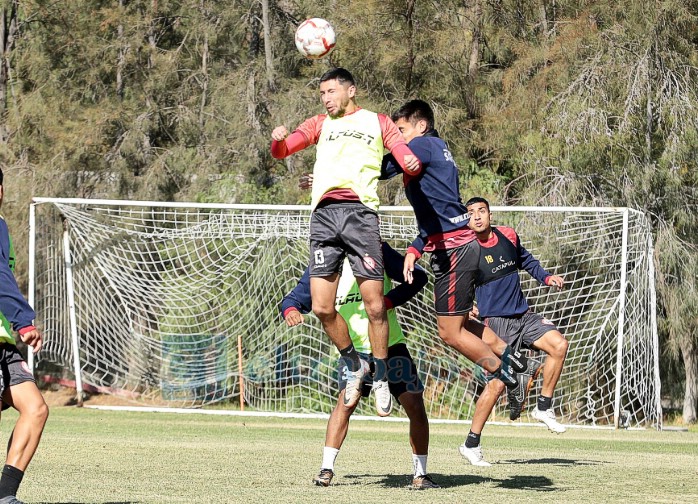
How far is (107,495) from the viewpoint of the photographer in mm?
7043

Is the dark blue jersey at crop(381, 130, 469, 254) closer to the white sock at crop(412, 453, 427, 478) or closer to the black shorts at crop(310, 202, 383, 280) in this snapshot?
the black shorts at crop(310, 202, 383, 280)

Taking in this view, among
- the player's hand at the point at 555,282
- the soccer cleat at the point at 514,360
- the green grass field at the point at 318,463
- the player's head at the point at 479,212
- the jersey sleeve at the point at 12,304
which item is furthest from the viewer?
the player's head at the point at 479,212

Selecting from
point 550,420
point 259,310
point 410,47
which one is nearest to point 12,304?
point 550,420

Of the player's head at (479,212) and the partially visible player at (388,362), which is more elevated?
the player's head at (479,212)

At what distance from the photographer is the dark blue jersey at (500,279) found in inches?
431

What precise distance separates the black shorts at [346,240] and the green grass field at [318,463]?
166 centimetres

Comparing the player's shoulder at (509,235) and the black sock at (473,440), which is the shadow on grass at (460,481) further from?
the player's shoulder at (509,235)

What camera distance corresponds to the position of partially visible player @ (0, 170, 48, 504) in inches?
240

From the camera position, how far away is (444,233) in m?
8.84

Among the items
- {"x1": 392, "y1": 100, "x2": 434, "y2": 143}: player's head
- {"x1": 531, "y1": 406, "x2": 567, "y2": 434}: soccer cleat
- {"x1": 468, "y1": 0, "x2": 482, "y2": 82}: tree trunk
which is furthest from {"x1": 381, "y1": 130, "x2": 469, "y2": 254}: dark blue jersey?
{"x1": 468, "y1": 0, "x2": 482, "y2": 82}: tree trunk

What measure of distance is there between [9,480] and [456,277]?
13.5 feet

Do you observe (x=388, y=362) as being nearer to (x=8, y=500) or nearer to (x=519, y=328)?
(x=519, y=328)

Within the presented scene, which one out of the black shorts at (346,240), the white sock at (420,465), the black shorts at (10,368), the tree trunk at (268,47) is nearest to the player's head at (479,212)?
the black shorts at (346,240)

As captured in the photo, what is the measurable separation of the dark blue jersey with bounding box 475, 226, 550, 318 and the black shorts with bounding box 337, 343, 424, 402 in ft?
8.25
